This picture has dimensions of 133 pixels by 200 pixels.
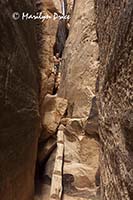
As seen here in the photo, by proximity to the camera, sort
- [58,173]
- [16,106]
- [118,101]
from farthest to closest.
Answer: [58,173] → [16,106] → [118,101]

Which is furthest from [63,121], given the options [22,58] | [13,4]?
[13,4]

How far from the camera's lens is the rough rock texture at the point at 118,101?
1.04 meters

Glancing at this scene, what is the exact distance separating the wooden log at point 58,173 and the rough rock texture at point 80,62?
31 centimetres

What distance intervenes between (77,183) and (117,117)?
1487mm

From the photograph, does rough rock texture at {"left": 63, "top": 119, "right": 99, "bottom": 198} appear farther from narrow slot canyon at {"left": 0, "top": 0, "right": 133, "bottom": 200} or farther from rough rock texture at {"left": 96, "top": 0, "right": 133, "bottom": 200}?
rough rock texture at {"left": 96, "top": 0, "right": 133, "bottom": 200}

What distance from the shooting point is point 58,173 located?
2.57 meters

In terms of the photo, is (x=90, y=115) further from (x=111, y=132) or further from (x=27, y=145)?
(x=111, y=132)

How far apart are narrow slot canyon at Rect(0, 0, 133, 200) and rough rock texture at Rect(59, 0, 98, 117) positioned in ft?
0.04

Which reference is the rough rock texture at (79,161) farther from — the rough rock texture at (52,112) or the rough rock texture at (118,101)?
the rough rock texture at (118,101)

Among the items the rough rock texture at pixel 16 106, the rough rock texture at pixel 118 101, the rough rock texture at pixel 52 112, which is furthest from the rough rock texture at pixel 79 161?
the rough rock texture at pixel 118 101

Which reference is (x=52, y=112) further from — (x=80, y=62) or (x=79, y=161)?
(x=79, y=161)

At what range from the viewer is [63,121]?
3328mm

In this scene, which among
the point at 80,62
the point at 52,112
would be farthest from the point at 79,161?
the point at 80,62

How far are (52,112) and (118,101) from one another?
223 cm
